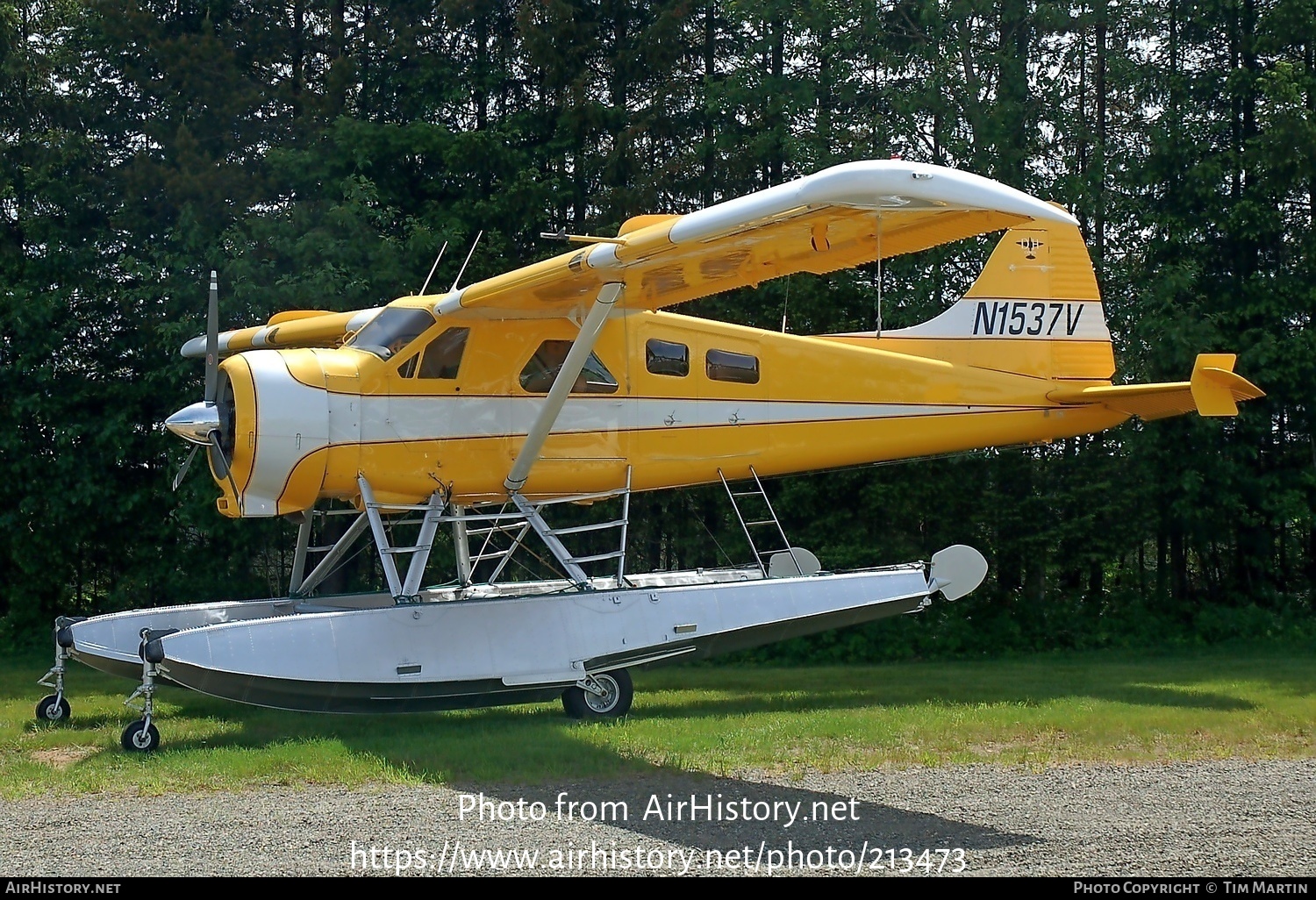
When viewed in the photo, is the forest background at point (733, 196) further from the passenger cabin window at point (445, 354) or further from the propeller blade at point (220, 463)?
the propeller blade at point (220, 463)

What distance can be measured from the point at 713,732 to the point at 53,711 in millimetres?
4774

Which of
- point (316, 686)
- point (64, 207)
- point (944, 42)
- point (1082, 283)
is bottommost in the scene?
point (316, 686)

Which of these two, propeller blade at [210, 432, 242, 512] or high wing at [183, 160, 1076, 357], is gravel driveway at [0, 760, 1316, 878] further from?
high wing at [183, 160, 1076, 357]

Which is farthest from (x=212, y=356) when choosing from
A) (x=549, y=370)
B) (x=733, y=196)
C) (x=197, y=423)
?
(x=733, y=196)

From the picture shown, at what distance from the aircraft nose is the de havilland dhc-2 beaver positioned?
0.02 m

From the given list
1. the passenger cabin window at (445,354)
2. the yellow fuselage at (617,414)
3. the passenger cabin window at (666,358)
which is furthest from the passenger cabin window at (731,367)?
the passenger cabin window at (445,354)

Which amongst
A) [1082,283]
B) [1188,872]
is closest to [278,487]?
[1188,872]

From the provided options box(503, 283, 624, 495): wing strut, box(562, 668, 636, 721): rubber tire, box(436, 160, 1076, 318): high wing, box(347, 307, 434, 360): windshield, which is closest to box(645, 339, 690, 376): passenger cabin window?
box(436, 160, 1076, 318): high wing

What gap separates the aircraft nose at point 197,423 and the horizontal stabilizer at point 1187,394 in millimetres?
6757

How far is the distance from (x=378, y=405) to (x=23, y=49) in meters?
10.4

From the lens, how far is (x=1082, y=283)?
11.8 metres

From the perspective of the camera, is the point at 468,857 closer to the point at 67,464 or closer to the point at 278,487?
the point at 278,487

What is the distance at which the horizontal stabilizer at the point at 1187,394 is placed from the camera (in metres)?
9.70

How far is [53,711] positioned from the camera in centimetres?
941
